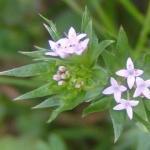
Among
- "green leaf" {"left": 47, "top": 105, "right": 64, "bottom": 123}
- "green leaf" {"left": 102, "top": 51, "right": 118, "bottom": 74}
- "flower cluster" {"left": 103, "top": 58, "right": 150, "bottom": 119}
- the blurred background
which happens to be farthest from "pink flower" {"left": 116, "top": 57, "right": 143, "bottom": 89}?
the blurred background

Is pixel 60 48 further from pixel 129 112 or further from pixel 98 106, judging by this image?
pixel 129 112

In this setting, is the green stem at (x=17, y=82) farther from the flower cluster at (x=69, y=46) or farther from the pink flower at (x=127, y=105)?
the pink flower at (x=127, y=105)

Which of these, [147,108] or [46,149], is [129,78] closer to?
[147,108]

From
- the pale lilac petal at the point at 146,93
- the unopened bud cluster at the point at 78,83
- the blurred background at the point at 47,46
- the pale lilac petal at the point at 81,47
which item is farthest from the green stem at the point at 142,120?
the blurred background at the point at 47,46

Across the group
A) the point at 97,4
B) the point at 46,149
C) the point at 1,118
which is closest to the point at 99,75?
the point at 46,149

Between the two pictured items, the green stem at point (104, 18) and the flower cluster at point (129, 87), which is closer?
the flower cluster at point (129, 87)

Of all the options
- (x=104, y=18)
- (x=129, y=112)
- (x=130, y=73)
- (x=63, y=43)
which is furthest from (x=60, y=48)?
(x=104, y=18)

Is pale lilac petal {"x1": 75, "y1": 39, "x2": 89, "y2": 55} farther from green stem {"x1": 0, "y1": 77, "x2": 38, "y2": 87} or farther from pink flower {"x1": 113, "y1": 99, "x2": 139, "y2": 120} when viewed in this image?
green stem {"x1": 0, "y1": 77, "x2": 38, "y2": 87}
